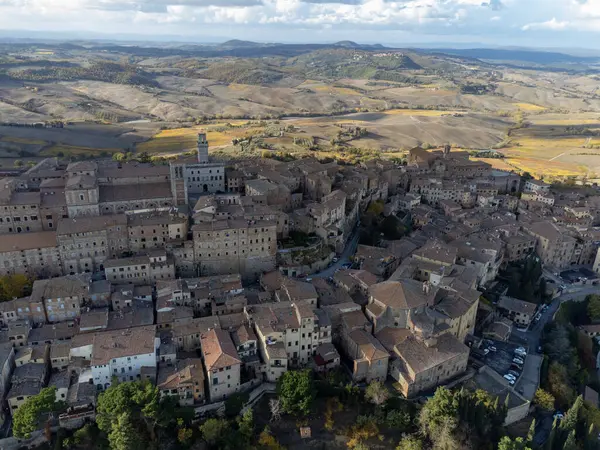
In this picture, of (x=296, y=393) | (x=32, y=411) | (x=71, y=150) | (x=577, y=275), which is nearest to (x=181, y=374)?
(x=296, y=393)

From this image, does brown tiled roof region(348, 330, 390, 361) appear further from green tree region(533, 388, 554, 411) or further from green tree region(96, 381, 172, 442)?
green tree region(96, 381, 172, 442)

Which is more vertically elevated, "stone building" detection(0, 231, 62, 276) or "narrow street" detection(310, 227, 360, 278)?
"stone building" detection(0, 231, 62, 276)

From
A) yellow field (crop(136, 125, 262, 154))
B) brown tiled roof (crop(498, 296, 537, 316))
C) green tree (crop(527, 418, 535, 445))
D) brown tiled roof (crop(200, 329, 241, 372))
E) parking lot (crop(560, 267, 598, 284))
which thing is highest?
brown tiled roof (crop(200, 329, 241, 372))

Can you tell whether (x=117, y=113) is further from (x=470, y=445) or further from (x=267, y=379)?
(x=470, y=445)

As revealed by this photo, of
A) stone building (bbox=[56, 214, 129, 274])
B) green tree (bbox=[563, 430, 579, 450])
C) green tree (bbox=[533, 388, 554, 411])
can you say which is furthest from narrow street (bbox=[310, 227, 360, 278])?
green tree (bbox=[563, 430, 579, 450])

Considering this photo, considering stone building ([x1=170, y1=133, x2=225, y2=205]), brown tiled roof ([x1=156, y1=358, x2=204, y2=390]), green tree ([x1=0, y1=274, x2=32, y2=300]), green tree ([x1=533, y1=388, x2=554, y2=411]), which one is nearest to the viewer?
brown tiled roof ([x1=156, y1=358, x2=204, y2=390])

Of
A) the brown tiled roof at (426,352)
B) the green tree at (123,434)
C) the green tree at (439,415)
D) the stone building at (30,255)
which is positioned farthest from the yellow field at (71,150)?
the green tree at (439,415)
